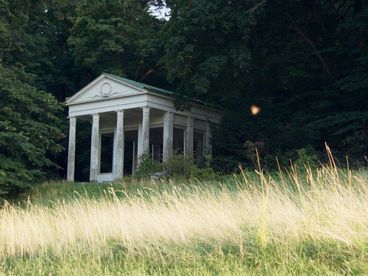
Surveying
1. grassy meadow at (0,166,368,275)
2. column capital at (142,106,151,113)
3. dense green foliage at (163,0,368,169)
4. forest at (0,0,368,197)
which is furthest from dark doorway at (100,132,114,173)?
grassy meadow at (0,166,368,275)

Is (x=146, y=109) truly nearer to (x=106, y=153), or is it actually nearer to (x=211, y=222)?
(x=106, y=153)

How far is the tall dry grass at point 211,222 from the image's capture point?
7406 millimetres

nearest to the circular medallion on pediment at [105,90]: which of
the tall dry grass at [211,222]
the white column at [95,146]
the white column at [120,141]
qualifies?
the white column at [120,141]

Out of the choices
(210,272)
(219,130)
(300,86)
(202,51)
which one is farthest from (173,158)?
(210,272)

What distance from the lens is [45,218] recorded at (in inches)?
447

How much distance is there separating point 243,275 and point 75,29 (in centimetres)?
3549

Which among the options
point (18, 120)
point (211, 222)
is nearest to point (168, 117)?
point (18, 120)

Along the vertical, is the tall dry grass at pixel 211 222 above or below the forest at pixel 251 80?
below

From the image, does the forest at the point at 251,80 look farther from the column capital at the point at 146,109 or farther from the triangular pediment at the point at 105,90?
the triangular pediment at the point at 105,90

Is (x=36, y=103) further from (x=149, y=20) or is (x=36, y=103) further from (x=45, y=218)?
(x=149, y=20)

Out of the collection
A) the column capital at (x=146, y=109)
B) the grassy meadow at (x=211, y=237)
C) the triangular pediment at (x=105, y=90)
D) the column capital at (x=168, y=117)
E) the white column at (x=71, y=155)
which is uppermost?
the triangular pediment at (x=105, y=90)

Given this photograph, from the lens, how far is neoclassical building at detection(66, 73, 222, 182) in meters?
27.8

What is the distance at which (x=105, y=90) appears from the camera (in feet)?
95.2

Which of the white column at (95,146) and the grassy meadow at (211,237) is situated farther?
the white column at (95,146)
